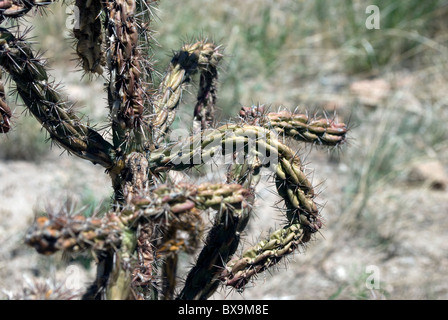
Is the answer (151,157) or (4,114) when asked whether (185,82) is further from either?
(4,114)

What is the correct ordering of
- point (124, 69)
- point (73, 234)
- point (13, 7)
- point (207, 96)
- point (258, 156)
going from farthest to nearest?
1. point (207, 96)
2. point (258, 156)
3. point (124, 69)
4. point (13, 7)
5. point (73, 234)

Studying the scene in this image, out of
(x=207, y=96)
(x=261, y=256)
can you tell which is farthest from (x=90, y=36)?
(x=261, y=256)

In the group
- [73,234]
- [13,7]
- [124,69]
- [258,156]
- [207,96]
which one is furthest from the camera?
[207,96]

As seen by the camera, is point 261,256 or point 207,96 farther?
point 207,96

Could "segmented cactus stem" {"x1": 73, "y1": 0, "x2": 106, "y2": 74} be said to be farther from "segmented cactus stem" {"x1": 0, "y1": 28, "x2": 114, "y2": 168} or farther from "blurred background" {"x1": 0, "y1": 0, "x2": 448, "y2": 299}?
"blurred background" {"x1": 0, "y1": 0, "x2": 448, "y2": 299}

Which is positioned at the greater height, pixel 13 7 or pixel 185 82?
pixel 185 82

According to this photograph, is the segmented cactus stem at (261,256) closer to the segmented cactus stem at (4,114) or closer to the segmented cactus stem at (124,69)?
the segmented cactus stem at (124,69)

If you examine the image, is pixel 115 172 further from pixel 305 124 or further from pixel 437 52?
pixel 437 52

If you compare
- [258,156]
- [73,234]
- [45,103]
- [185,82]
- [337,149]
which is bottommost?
[73,234]

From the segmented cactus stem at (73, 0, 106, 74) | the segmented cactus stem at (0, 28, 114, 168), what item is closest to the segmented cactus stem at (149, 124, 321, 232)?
the segmented cactus stem at (0, 28, 114, 168)
